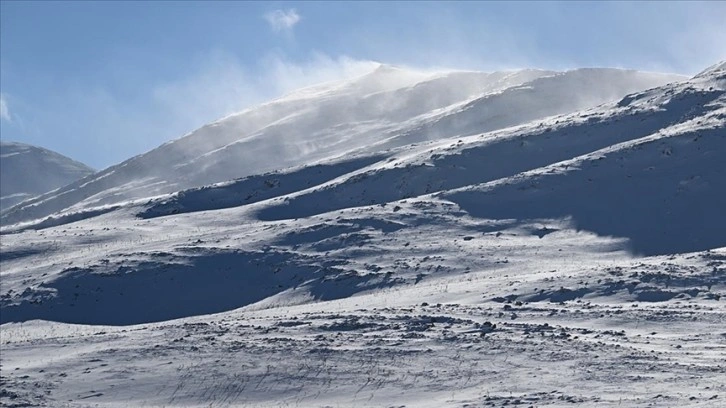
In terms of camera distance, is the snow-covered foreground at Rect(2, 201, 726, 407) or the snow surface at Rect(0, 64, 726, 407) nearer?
the snow-covered foreground at Rect(2, 201, 726, 407)

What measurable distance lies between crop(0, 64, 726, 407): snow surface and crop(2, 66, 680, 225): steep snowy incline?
1287 inches

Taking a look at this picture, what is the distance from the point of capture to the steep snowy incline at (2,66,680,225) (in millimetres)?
121062

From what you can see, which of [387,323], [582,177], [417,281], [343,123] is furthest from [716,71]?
[343,123]

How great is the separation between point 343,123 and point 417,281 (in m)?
110

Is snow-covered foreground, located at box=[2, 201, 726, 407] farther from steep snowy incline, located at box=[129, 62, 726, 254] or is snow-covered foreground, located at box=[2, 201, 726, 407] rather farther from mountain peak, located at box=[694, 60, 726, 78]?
A: mountain peak, located at box=[694, 60, 726, 78]

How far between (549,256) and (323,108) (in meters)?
122

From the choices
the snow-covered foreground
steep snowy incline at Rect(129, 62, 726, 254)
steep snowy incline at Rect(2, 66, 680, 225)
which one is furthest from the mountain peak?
the snow-covered foreground

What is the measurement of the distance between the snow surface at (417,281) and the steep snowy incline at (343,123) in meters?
32.7

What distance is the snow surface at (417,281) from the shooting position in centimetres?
2533

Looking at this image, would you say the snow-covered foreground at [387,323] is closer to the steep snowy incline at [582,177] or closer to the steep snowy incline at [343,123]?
the steep snowy incline at [582,177]

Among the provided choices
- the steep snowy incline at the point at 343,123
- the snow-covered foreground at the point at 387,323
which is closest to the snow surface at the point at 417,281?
the snow-covered foreground at the point at 387,323

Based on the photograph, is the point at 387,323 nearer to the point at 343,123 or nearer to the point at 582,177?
the point at 582,177

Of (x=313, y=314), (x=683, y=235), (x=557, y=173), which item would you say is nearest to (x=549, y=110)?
(x=557, y=173)

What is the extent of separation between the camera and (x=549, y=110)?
382 ft
